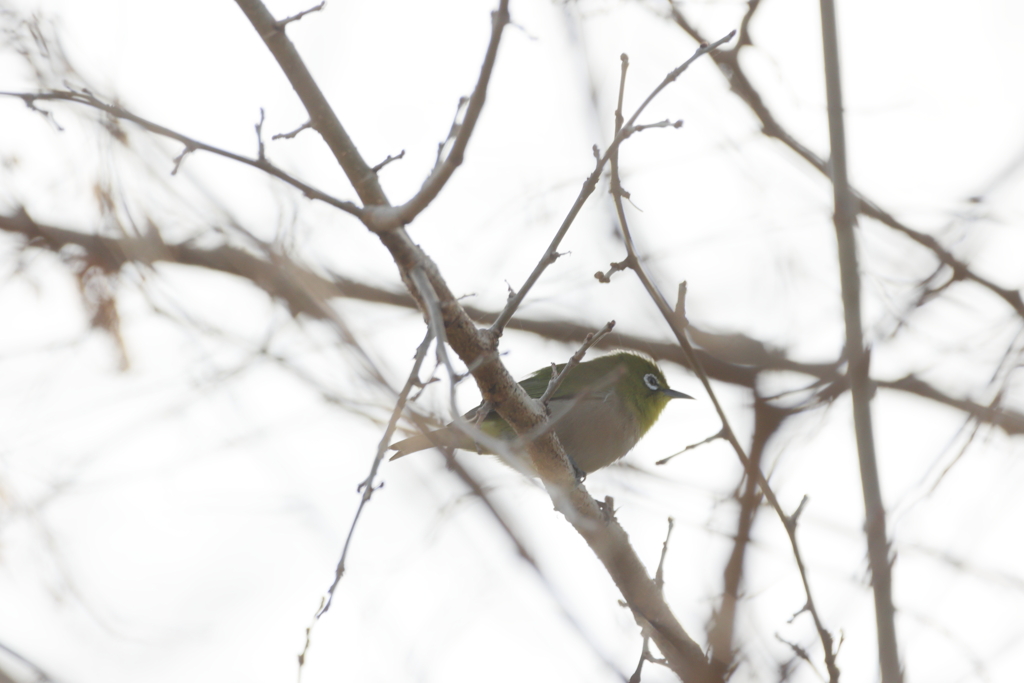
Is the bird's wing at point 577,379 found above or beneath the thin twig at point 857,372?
above

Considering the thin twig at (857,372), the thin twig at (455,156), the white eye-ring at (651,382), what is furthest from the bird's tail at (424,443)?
the white eye-ring at (651,382)

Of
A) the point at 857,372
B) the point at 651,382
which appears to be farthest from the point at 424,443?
the point at 857,372

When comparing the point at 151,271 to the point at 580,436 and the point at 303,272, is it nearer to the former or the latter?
the point at 303,272

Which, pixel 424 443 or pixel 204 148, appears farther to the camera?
pixel 424 443

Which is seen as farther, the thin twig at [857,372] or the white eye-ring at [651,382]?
the white eye-ring at [651,382]

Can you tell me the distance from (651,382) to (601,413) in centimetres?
89

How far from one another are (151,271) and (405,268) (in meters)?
3.28

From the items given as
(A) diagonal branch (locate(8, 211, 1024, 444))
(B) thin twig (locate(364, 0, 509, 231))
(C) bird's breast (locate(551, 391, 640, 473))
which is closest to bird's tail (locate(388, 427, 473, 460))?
(A) diagonal branch (locate(8, 211, 1024, 444))

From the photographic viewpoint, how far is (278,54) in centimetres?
281

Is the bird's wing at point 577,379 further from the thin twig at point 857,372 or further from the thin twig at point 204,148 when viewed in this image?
the thin twig at point 204,148

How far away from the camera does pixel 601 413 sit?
6.74m

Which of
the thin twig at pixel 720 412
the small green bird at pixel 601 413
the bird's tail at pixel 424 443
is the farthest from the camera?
the small green bird at pixel 601 413

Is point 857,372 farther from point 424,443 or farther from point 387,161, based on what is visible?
point 424,443

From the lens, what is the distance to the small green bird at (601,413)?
6555 mm
